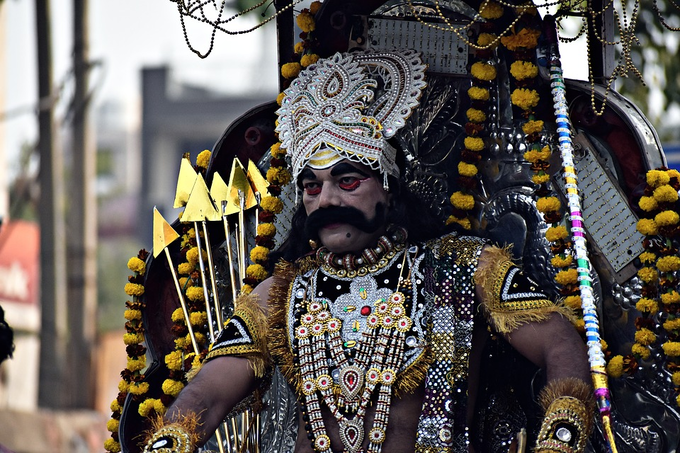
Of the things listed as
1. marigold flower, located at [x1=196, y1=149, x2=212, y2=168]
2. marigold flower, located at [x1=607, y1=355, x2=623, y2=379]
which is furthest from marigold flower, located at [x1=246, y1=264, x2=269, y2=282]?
marigold flower, located at [x1=607, y1=355, x2=623, y2=379]

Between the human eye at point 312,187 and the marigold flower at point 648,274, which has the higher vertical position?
the human eye at point 312,187

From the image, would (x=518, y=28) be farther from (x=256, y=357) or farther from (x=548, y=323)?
(x=256, y=357)

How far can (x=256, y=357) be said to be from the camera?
16.4 feet

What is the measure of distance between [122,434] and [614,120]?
2.48 metres

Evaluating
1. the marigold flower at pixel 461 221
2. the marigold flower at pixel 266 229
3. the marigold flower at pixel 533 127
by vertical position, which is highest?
the marigold flower at pixel 533 127

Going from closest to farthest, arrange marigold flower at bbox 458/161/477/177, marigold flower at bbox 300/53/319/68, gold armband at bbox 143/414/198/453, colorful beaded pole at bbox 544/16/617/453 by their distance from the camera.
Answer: colorful beaded pole at bbox 544/16/617/453 < gold armband at bbox 143/414/198/453 < marigold flower at bbox 458/161/477/177 < marigold flower at bbox 300/53/319/68

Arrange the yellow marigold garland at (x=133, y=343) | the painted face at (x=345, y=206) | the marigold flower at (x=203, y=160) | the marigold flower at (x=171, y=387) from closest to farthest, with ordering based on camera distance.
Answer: the painted face at (x=345, y=206)
the marigold flower at (x=171, y=387)
the yellow marigold garland at (x=133, y=343)
the marigold flower at (x=203, y=160)

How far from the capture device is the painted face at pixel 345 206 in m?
4.90

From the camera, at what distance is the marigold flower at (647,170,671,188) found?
15.7 ft

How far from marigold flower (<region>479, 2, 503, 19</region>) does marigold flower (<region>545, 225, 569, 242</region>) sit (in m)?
0.90

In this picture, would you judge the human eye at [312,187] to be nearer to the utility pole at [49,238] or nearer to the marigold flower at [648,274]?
the marigold flower at [648,274]

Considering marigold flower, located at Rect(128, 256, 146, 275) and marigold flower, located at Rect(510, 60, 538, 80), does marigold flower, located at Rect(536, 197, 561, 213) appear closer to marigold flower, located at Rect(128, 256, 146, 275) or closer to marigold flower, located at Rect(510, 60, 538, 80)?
marigold flower, located at Rect(510, 60, 538, 80)

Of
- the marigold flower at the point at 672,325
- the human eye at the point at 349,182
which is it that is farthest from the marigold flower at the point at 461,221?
the marigold flower at the point at 672,325

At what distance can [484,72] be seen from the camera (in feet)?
17.1
